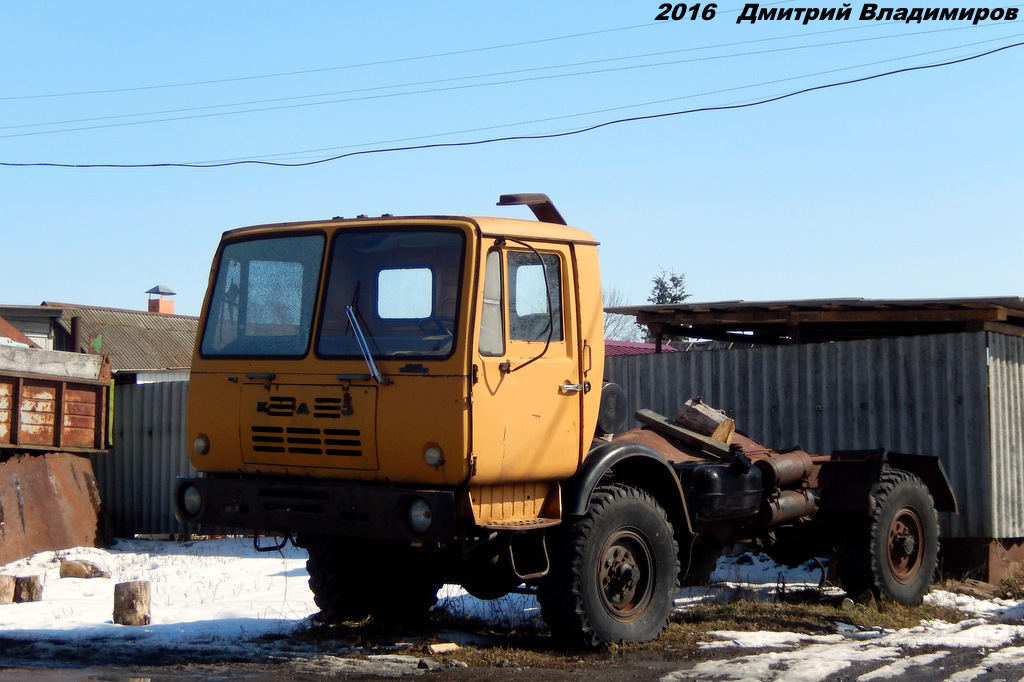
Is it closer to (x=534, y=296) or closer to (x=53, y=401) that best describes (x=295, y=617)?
(x=534, y=296)

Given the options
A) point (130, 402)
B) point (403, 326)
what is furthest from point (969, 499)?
point (130, 402)

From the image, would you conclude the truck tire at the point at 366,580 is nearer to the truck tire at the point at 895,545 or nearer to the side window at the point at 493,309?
the side window at the point at 493,309

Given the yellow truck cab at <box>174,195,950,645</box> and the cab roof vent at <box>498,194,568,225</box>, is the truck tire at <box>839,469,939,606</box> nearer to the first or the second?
the yellow truck cab at <box>174,195,950,645</box>

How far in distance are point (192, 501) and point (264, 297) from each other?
1.33 meters

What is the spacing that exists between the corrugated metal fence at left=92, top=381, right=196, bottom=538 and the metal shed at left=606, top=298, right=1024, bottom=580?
20.5ft

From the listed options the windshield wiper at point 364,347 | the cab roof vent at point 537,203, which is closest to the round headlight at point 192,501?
the windshield wiper at point 364,347

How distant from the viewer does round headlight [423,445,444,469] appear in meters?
5.67

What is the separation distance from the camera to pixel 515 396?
6.03m

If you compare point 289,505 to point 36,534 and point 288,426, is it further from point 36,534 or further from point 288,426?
point 36,534

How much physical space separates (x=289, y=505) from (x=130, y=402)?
9430 mm

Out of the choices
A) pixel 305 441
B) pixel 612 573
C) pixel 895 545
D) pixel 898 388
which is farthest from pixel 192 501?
pixel 898 388

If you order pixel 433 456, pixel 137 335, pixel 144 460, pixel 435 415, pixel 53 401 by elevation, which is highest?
pixel 137 335

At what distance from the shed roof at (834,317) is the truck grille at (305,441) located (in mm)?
5853

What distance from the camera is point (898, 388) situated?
35.4ft
